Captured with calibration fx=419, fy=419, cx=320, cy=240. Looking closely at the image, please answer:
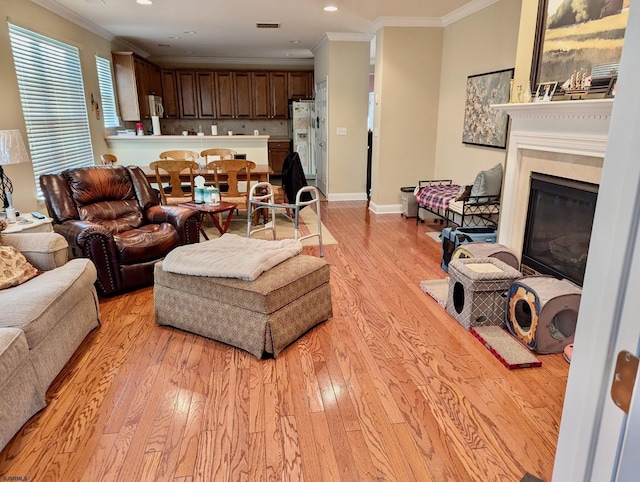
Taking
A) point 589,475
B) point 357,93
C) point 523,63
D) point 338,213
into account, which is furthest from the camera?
point 357,93

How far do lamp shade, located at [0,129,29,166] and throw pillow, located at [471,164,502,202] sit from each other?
4.00m

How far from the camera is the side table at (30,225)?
9.43 ft

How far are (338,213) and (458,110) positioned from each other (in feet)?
6.87

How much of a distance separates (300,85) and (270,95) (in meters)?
0.69

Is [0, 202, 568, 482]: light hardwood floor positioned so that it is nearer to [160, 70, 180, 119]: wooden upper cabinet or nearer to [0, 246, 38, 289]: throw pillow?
[0, 246, 38, 289]: throw pillow

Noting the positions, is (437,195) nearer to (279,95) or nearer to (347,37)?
(347,37)

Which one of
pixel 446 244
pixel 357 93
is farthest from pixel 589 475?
pixel 357 93

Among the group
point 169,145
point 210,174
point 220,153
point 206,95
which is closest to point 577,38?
point 210,174

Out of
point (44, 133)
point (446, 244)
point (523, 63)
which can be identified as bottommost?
point (446, 244)

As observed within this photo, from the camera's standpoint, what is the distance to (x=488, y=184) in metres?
4.24

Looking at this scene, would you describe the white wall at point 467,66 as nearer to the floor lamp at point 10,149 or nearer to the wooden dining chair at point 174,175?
the wooden dining chair at point 174,175

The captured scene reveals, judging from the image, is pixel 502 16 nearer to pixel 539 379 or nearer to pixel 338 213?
pixel 338 213

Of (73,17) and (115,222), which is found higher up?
(73,17)

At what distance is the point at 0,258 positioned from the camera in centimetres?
232
